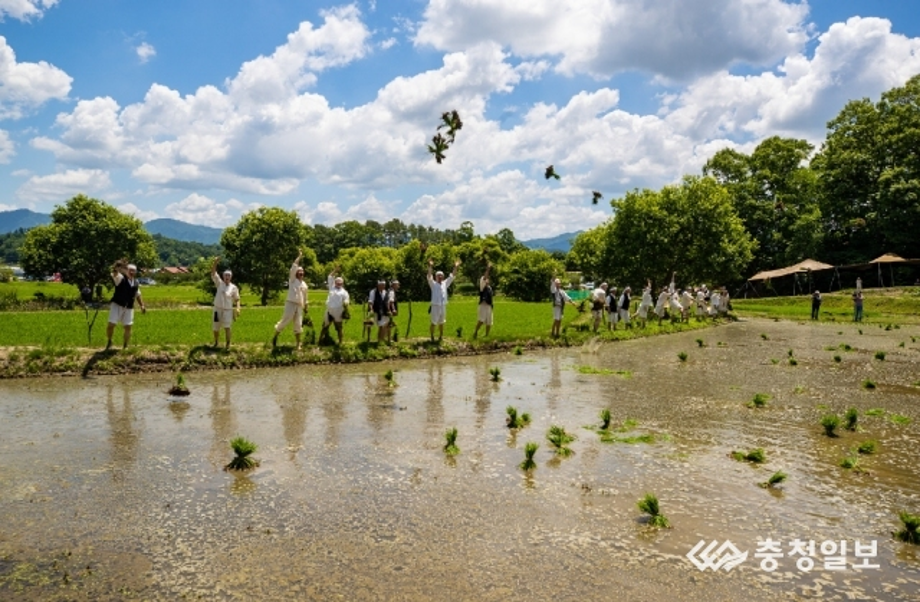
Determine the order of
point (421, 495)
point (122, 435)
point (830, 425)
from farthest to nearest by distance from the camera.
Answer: point (830, 425) → point (122, 435) → point (421, 495)

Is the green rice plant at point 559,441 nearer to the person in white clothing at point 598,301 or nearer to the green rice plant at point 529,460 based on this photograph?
the green rice plant at point 529,460

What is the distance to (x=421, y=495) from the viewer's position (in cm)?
753

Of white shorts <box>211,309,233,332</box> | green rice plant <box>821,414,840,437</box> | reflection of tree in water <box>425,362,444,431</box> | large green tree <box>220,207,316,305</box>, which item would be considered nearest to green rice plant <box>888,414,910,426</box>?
green rice plant <box>821,414,840,437</box>

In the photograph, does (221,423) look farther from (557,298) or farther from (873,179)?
(873,179)

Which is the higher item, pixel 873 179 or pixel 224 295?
pixel 873 179

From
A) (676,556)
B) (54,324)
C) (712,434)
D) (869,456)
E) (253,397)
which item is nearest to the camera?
(676,556)

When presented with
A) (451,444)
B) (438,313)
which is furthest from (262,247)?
(451,444)

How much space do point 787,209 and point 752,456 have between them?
2817 inches

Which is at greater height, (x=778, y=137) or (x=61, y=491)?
(x=778, y=137)

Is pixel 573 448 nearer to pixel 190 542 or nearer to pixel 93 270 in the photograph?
pixel 190 542

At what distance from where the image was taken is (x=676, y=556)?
234 inches

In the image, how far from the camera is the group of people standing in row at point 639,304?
24422 mm

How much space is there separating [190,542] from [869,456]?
29.9 ft

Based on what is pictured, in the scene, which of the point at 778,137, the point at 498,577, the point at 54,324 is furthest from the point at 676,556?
the point at 778,137
